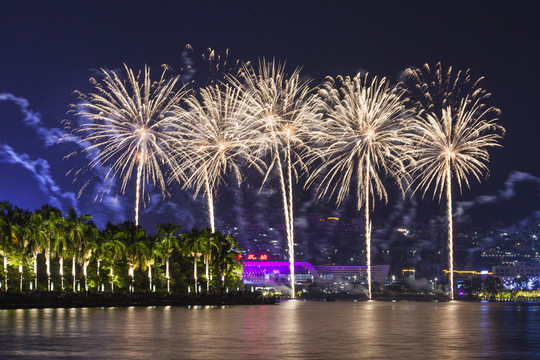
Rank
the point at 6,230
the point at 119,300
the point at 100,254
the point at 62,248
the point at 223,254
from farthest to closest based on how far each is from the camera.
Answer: the point at 223,254 < the point at 100,254 < the point at 62,248 < the point at 119,300 < the point at 6,230

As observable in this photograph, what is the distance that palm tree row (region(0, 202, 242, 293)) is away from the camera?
302 feet

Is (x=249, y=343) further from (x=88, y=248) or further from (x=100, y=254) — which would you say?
(x=100, y=254)

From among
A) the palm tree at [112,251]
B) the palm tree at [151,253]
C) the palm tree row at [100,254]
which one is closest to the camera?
the palm tree row at [100,254]

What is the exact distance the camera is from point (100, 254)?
10731 cm

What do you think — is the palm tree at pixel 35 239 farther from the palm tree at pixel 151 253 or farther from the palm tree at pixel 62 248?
the palm tree at pixel 151 253

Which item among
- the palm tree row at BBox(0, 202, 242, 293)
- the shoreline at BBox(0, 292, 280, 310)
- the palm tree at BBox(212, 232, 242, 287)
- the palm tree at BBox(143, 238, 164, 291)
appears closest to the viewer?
the shoreline at BBox(0, 292, 280, 310)

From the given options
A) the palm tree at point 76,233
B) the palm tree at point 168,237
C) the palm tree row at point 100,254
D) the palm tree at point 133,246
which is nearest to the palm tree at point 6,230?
the palm tree row at point 100,254

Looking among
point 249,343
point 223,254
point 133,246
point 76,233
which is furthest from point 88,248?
point 249,343

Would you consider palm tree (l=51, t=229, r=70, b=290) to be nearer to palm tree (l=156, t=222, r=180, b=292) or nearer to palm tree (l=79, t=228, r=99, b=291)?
palm tree (l=79, t=228, r=99, b=291)

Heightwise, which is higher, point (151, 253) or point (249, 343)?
point (151, 253)

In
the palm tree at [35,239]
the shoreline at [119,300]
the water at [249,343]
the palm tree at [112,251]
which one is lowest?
the shoreline at [119,300]

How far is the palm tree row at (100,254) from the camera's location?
302 feet

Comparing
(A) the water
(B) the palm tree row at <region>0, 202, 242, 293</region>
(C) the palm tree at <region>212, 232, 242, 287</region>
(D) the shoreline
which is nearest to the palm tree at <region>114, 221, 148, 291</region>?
(B) the palm tree row at <region>0, 202, 242, 293</region>

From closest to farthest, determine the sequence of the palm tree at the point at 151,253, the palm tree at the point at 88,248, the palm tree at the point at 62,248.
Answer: the palm tree at the point at 62,248 → the palm tree at the point at 88,248 → the palm tree at the point at 151,253
